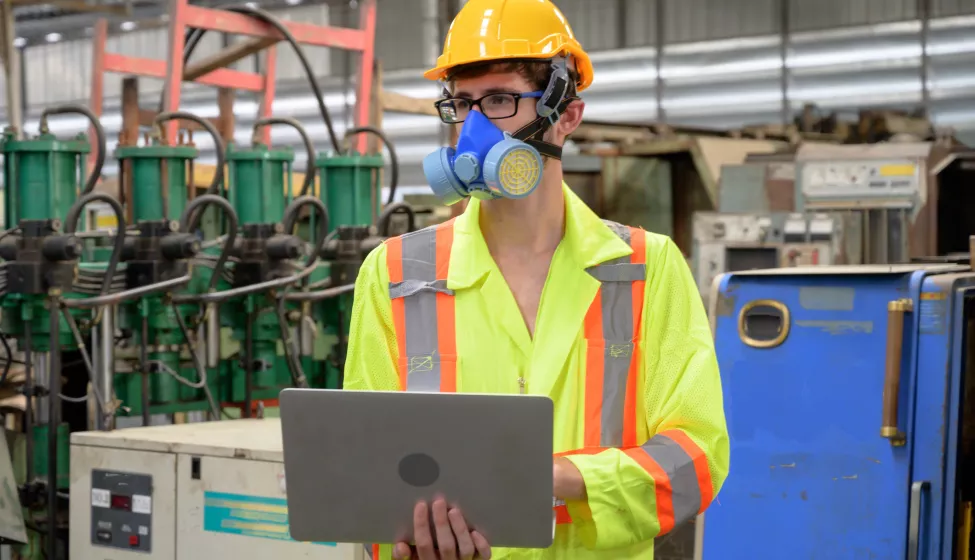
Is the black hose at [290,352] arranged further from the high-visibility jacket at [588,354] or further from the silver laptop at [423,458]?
the silver laptop at [423,458]

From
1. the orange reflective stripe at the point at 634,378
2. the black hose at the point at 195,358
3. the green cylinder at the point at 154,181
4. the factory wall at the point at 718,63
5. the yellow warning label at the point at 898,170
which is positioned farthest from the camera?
the factory wall at the point at 718,63

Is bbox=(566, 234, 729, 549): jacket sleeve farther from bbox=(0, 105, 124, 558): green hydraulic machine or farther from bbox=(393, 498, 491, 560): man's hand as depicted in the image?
bbox=(0, 105, 124, 558): green hydraulic machine

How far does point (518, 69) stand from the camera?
175 centimetres

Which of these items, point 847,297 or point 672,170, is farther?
point 672,170

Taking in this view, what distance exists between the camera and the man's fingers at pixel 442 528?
4.93 ft

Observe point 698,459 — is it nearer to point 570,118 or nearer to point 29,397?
point 570,118

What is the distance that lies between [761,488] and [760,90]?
24.4 ft

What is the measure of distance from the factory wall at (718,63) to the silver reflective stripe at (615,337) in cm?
870

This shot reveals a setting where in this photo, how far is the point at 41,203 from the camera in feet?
13.8

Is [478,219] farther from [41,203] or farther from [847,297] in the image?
[41,203]

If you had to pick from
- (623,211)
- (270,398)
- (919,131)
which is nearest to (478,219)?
(270,398)

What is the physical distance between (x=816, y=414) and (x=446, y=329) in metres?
2.04

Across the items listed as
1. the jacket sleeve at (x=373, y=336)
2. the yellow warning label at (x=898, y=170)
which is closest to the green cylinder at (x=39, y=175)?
the jacket sleeve at (x=373, y=336)

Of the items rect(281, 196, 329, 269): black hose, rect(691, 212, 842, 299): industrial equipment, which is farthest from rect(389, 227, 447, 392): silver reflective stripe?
rect(691, 212, 842, 299): industrial equipment
